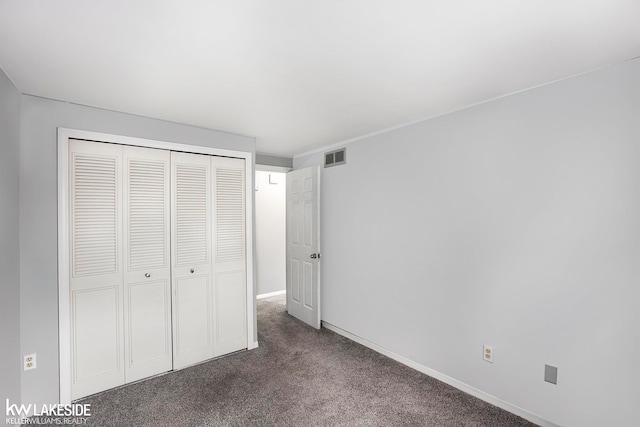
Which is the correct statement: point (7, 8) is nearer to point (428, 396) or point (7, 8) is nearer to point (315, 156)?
point (315, 156)

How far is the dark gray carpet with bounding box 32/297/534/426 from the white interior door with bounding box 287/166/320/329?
37.6 inches

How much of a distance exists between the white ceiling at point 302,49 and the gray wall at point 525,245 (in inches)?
12.8

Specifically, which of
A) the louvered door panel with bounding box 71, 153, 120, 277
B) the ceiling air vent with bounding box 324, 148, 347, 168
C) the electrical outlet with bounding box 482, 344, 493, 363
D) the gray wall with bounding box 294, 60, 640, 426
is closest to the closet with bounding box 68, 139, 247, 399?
the louvered door panel with bounding box 71, 153, 120, 277

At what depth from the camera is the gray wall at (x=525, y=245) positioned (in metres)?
1.77

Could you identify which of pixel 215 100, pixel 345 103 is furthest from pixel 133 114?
pixel 345 103

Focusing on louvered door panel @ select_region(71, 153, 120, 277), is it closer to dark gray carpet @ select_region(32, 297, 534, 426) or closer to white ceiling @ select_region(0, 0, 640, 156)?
white ceiling @ select_region(0, 0, 640, 156)

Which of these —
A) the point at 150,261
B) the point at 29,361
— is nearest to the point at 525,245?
the point at 150,261

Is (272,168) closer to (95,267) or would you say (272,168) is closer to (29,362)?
(95,267)

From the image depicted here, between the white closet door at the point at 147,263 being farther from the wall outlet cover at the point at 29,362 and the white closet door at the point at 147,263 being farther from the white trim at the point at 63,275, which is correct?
the wall outlet cover at the point at 29,362

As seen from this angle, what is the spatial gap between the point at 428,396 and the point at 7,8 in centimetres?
348

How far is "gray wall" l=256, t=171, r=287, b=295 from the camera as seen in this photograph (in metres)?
5.45

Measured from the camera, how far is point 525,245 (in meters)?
2.14

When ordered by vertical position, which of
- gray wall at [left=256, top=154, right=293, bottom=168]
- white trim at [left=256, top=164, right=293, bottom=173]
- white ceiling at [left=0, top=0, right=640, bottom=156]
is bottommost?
white trim at [left=256, top=164, right=293, bottom=173]

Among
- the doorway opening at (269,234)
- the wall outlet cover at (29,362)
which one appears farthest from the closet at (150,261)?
the doorway opening at (269,234)
